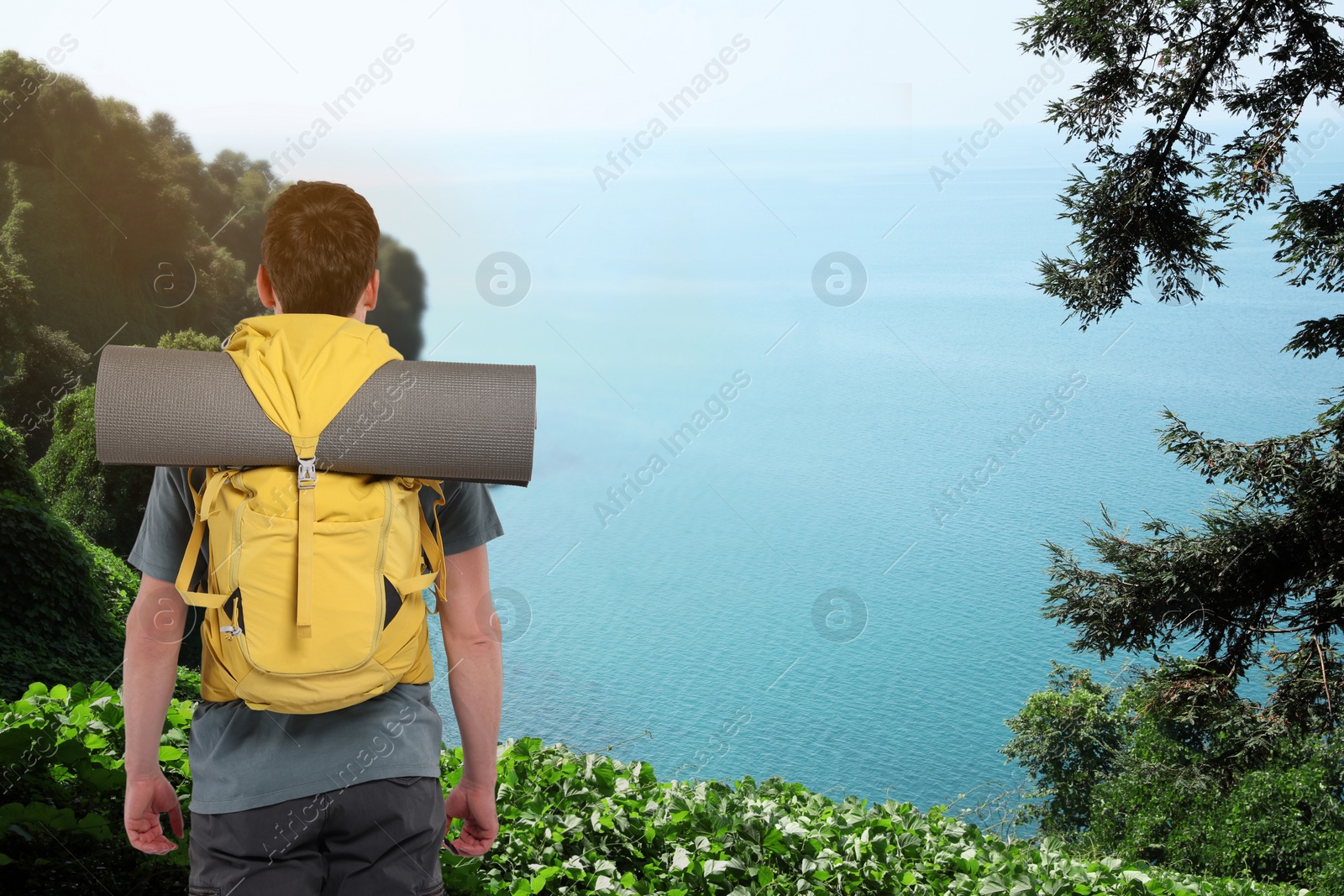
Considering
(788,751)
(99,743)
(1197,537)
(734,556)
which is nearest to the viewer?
(99,743)

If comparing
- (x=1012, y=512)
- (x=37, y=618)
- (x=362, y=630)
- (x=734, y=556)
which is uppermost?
(x=1012, y=512)

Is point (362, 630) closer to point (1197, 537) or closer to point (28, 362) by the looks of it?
point (1197, 537)

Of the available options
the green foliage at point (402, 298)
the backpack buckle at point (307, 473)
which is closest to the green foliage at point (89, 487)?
the green foliage at point (402, 298)

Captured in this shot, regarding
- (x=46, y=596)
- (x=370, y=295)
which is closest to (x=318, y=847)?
(x=370, y=295)

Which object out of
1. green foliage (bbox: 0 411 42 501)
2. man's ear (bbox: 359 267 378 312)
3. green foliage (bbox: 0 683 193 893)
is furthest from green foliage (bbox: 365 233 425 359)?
man's ear (bbox: 359 267 378 312)

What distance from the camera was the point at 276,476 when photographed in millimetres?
1312

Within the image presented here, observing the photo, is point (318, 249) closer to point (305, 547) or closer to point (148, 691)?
point (305, 547)

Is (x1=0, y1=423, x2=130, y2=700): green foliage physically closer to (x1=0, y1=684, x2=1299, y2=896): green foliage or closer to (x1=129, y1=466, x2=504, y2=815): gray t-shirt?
(x1=0, y1=684, x2=1299, y2=896): green foliage

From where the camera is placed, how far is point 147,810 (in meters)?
1.46

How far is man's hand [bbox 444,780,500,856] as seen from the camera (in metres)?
1.61

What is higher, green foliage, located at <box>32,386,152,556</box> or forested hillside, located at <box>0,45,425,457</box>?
forested hillside, located at <box>0,45,425,457</box>

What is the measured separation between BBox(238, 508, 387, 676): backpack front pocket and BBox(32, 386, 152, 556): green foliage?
17864 millimetres

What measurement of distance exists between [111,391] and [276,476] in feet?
0.77

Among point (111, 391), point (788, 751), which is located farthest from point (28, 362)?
point (111, 391)
